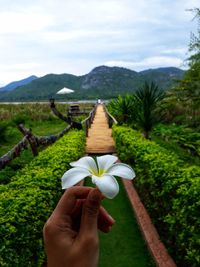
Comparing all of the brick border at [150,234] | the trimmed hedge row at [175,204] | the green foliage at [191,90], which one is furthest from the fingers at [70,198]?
the green foliage at [191,90]

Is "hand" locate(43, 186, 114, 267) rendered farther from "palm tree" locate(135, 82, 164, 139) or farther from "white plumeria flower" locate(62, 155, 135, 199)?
"palm tree" locate(135, 82, 164, 139)

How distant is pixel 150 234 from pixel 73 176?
5.55 metres

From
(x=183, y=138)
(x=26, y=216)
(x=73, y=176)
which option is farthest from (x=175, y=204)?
(x=183, y=138)

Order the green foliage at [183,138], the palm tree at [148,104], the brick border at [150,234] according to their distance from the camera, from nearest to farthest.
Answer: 1. the brick border at [150,234]
2. the palm tree at [148,104]
3. the green foliage at [183,138]

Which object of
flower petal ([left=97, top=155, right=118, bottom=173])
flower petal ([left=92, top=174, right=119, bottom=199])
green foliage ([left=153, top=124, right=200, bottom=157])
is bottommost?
green foliage ([left=153, top=124, right=200, bottom=157])

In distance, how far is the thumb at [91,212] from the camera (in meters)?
1.03

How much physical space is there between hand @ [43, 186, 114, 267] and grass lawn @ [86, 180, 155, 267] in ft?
15.8

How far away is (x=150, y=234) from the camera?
6355 mm

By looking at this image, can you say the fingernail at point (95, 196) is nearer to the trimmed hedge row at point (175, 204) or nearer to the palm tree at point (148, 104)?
the trimmed hedge row at point (175, 204)

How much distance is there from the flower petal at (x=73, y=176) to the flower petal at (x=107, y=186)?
4cm

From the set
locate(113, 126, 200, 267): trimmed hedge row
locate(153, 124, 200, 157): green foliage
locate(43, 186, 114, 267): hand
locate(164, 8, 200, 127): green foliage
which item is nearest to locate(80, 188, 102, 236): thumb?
locate(43, 186, 114, 267): hand

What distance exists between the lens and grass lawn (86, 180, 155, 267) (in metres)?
5.71

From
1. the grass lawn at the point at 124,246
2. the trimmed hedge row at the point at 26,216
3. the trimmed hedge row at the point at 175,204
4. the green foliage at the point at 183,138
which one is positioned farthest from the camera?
the green foliage at the point at 183,138

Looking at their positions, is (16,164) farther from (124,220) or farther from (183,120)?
(183,120)
